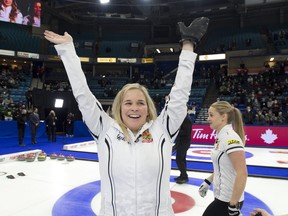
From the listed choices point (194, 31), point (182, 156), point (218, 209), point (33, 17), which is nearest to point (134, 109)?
point (194, 31)

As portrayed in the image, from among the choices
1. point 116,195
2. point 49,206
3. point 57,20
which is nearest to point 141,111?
point 116,195

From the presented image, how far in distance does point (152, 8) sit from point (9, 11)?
15.0m

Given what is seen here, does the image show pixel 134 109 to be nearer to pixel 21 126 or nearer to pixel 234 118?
pixel 234 118

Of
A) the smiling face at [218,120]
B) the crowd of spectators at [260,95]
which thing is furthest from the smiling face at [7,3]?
the smiling face at [218,120]

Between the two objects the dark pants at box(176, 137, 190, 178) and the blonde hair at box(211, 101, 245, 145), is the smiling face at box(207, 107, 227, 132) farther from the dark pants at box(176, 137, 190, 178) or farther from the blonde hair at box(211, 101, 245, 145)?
the dark pants at box(176, 137, 190, 178)

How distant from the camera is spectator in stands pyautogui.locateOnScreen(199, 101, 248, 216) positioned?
2.36m

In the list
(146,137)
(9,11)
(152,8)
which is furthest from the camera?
(152,8)

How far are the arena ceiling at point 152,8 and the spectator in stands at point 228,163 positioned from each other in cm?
2602

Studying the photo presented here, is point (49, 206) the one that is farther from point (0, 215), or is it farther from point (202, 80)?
point (202, 80)

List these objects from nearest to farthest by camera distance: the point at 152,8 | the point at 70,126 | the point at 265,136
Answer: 1. the point at 265,136
2. the point at 70,126
3. the point at 152,8

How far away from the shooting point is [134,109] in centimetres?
186

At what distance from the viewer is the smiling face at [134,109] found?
6.15 feet

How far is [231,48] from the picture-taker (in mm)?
29719

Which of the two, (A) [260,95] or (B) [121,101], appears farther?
(A) [260,95]
